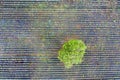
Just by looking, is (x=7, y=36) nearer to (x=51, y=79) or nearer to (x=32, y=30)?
(x=32, y=30)

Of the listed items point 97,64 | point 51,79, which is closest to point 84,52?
point 97,64

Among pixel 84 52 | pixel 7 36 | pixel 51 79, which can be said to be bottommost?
pixel 51 79

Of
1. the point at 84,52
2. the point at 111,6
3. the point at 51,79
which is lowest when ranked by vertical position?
the point at 51,79

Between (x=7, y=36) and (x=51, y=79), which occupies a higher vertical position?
(x=7, y=36)

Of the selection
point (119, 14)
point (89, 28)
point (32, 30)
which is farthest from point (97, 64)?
point (32, 30)

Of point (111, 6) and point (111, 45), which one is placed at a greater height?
point (111, 6)

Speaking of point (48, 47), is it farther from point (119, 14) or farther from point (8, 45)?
point (119, 14)
